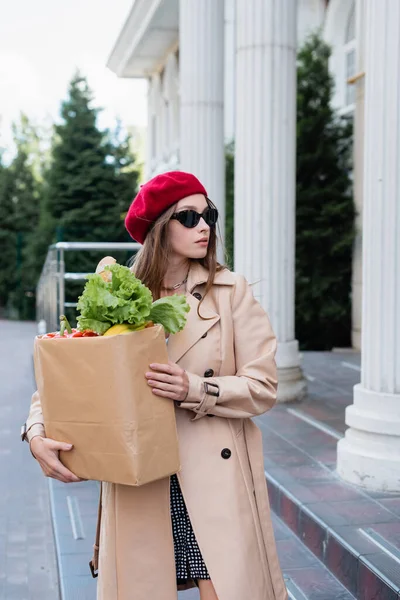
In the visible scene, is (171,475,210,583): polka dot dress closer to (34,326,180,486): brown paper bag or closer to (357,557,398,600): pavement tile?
(34,326,180,486): brown paper bag

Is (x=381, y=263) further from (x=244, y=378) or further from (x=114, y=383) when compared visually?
(x=114, y=383)

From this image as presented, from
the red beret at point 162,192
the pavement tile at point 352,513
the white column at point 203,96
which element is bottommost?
the pavement tile at point 352,513

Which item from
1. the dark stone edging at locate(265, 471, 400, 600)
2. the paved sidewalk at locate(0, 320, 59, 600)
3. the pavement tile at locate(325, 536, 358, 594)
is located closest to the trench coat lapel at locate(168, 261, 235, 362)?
the dark stone edging at locate(265, 471, 400, 600)

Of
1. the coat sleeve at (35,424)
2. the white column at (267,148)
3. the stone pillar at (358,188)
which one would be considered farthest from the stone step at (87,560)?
the stone pillar at (358,188)

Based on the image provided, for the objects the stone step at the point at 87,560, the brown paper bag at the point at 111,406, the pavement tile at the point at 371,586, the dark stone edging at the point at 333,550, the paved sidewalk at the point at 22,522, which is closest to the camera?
the brown paper bag at the point at 111,406

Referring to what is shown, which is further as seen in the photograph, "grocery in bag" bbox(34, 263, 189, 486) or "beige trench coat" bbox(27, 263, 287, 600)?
"beige trench coat" bbox(27, 263, 287, 600)

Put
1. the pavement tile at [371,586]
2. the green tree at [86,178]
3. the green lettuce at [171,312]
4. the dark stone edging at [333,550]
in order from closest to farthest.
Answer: the green lettuce at [171,312]
the pavement tile at [371,586]
the dark stone edging at [333,550]
the green tree at [86,178]

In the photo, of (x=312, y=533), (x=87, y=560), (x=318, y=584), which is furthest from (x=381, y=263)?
(x=87, y=560)

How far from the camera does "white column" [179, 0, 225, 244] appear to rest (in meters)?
8.42

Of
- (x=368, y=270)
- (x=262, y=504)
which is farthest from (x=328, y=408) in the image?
(x=262, y=504)

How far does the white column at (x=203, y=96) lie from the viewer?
27.6 ft

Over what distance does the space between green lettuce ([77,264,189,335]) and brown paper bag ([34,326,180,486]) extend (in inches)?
2.0

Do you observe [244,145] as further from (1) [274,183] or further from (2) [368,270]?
(2) [368,270]

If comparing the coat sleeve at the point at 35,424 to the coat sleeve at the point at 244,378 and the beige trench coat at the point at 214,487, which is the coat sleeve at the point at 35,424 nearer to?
the beige trench coat at the point at 214,487
